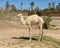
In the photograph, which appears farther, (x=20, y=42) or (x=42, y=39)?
(x=42, y=39)

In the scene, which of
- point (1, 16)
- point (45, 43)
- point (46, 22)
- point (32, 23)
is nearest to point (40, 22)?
point (32, 23)

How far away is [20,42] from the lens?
1302 cm

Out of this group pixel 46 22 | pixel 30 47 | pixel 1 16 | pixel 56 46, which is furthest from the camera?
pixel 1 16

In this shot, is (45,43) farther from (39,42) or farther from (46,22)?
(46,22)

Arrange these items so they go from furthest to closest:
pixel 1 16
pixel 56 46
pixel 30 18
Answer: pixel 1 16, pixel 30 18, pixel 56 46

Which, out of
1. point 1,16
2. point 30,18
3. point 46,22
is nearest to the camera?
point 30,18

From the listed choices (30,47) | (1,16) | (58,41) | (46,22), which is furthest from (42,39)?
(1,16)

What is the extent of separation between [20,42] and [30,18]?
163cm

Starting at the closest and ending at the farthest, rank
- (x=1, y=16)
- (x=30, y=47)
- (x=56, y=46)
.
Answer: (x=30, y=47), (x=56, y=46), (x=1, y=16)

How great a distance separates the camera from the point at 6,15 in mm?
29297

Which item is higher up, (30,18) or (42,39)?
(30,18)

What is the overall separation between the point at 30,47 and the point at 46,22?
10509 millimetres

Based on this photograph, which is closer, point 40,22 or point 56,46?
point 56,46

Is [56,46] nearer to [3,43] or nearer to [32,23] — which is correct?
[32,23]
